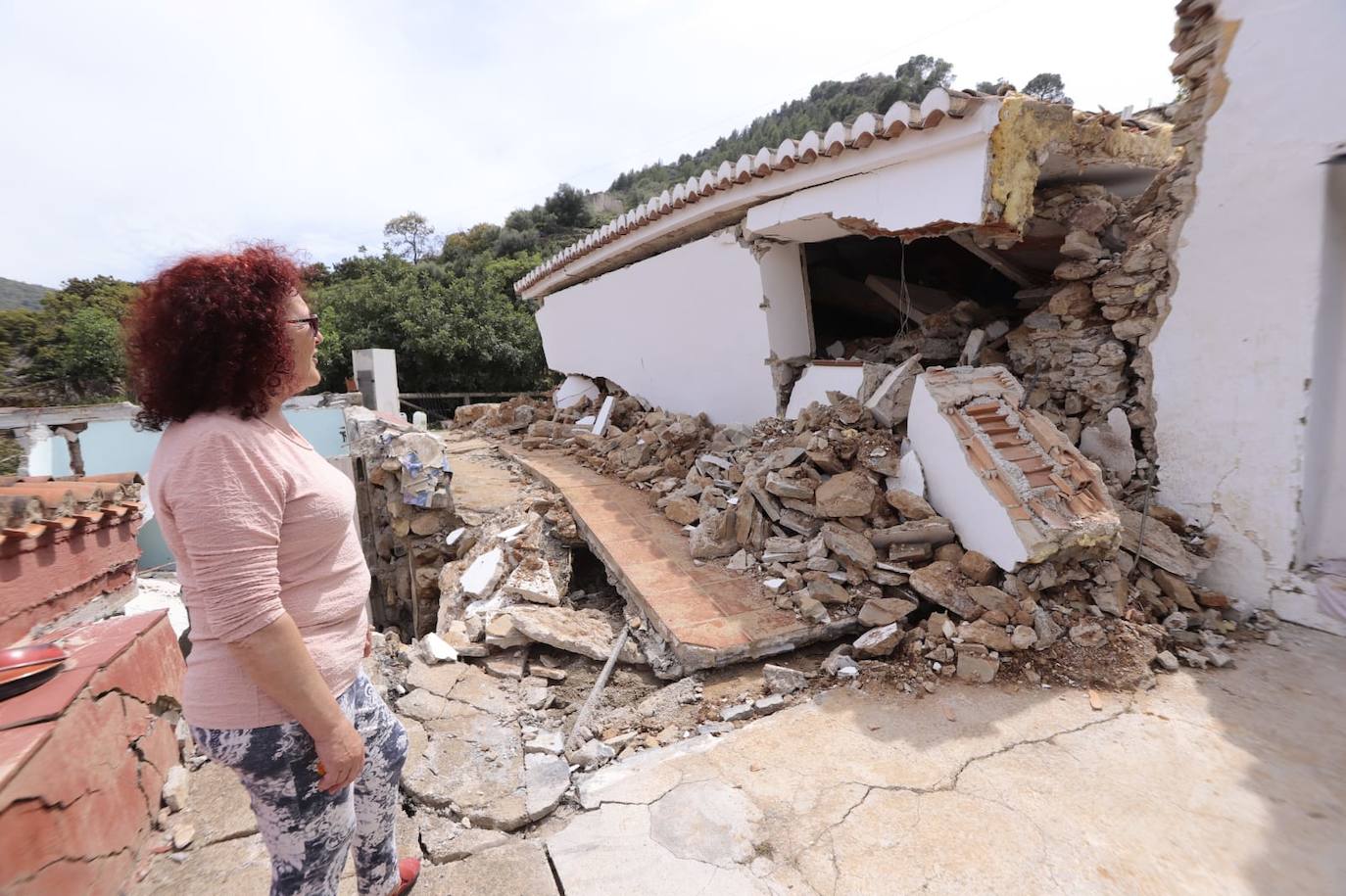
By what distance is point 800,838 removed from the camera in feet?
6.51

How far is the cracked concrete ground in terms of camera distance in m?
1.84

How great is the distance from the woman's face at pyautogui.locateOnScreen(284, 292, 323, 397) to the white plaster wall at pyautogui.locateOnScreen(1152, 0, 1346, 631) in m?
4.55

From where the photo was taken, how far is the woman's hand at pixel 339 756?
1247 mm

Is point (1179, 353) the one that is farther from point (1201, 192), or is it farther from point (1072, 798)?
point (1072, 798)

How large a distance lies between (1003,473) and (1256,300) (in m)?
1.75

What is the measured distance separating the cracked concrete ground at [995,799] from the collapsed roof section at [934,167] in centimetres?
279

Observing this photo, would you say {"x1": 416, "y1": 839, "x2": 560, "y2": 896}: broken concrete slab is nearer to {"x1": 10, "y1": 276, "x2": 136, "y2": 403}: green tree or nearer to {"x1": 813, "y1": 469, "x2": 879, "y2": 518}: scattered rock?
{"x1": 813, "y1": 469, "x2": 879, "y2": 518}: scattered rock

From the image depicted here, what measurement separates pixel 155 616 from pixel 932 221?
4.70m

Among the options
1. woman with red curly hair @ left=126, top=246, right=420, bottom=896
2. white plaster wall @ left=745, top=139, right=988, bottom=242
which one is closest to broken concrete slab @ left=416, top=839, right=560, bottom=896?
woman with red curly hair @ left=126, top=246, right=420, bottom=896

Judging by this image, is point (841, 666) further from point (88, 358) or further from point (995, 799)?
point (88, 358)

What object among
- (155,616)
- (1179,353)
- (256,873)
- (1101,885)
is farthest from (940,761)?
(155,616)

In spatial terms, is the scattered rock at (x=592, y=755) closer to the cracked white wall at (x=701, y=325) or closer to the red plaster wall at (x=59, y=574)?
the red plaster wall at (x=59, y=574)

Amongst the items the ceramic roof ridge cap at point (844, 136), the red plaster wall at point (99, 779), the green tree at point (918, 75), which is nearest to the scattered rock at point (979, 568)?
the ceramic roof ridge cap at point (844, 136)

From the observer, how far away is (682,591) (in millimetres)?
3574
